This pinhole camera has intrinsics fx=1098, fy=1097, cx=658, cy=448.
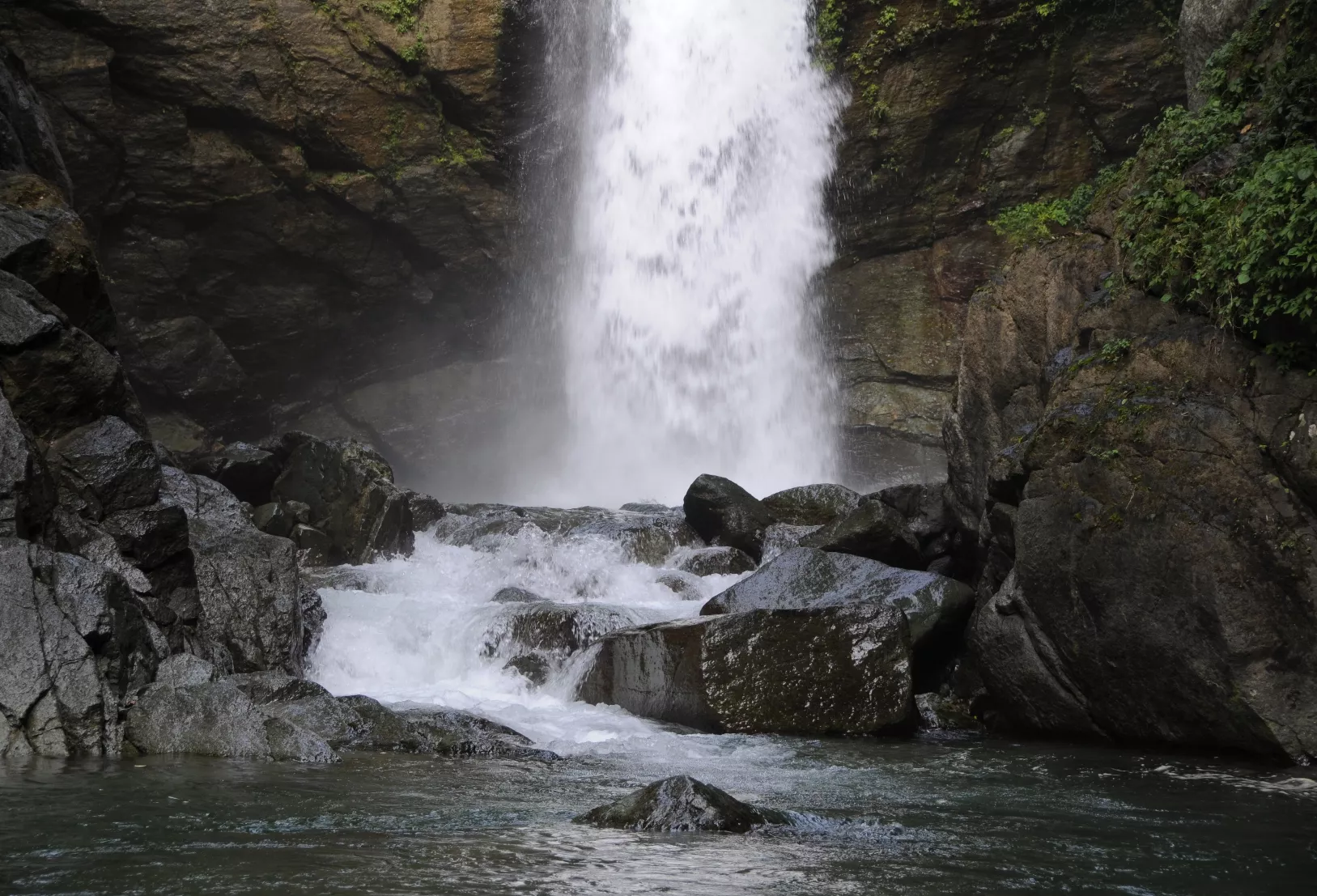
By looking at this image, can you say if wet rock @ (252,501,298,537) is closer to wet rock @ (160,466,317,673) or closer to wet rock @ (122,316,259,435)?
wet rock @ (160,466,317,673)

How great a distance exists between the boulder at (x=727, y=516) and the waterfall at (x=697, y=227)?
7.15 metres

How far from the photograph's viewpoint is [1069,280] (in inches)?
386

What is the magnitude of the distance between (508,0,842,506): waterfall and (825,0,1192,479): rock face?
768 millimetres

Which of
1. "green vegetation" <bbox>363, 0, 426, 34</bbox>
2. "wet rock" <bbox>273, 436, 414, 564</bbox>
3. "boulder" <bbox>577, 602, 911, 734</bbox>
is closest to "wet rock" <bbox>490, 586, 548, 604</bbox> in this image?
"wet rock" <bbox>273, 436, 414, 564</bbox>

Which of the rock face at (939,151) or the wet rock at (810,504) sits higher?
the rock face at (939,151)

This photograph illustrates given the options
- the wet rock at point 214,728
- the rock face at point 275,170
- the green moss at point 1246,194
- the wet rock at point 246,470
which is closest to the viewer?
the wet rock at point 214,728

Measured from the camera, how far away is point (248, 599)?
9.98 metres

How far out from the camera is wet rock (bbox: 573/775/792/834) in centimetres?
461

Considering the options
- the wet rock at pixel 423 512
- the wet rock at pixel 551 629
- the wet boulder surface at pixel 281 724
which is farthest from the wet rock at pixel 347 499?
the wet boulder surface at pixel 281 724

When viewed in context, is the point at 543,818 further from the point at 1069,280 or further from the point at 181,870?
the point at 1069,280

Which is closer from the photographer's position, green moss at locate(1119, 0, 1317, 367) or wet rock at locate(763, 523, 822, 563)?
green moss at locate(1119, 0, 1317, 367)

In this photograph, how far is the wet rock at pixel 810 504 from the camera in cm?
1532

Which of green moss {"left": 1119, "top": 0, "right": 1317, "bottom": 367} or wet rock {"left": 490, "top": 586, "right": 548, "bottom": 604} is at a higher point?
green moss {"left": 1119, "top": 0, "right": 1317, "bottom": 367}

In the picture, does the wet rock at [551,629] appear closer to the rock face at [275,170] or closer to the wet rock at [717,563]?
the wet rock at [717,563]
